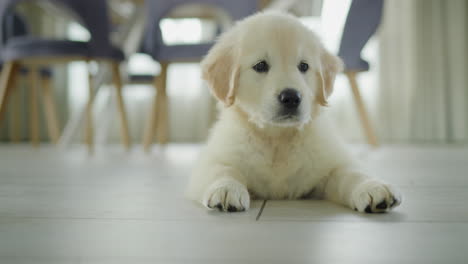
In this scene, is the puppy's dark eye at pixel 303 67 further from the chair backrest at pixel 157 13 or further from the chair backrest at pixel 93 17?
the chair backrest at pixel 93 17

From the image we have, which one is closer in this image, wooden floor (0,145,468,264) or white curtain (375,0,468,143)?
wooden floor (0,145,468,264)

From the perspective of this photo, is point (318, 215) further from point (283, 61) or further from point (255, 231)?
point (283, 61)

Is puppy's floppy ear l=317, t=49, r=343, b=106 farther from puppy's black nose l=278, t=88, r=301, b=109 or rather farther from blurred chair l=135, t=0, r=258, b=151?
blurred chair l=135, t=0, r=258, b=151

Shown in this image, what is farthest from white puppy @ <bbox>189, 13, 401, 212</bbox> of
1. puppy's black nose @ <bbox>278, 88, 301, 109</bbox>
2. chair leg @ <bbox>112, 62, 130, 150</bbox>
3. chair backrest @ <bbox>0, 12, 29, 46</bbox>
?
chair backrest @ <bbox>0, 12, 29, 46</bbox>

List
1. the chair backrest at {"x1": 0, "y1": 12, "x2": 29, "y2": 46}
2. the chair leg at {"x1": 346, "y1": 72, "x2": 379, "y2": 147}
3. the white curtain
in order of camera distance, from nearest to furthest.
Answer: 1. the chair leg at {"x1": 346, "y1": 72, "x2": 379, "y2": 147}
2. the chair backrest at {"x1": 0, "y1": 12, "x2": 29, "y2": 46}
3. the white curtain

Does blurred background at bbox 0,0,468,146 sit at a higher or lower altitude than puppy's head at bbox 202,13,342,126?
lower

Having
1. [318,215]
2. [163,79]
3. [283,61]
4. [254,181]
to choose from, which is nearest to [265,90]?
[283,61]

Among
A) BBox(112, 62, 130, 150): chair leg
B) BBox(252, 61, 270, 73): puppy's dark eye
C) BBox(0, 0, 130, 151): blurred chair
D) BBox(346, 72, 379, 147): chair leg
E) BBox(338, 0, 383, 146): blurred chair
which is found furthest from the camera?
BBox(346, 72, 379, 147): chair leg

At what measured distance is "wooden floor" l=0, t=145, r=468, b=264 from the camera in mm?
720

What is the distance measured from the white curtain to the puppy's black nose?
527cm

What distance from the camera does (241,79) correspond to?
1439 mm

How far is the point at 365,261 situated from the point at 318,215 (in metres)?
0.38

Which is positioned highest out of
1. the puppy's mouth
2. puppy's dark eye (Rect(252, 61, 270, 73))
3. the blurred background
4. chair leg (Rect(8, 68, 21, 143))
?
puppy's dark eye (Rect(252, 61, 270, 73))

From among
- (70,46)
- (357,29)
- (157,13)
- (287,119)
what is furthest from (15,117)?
(287,119)
